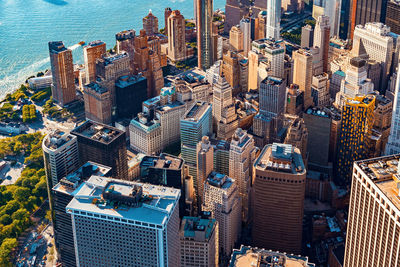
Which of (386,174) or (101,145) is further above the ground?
(386,174)

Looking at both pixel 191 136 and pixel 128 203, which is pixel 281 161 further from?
pixel 128 203

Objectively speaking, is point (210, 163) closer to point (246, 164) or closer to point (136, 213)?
point (246, 164)

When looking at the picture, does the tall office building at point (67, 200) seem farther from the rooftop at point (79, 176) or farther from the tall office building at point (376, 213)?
the tall office building at point (376, 213)

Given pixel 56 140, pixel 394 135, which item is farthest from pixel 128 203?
pixel 394 135

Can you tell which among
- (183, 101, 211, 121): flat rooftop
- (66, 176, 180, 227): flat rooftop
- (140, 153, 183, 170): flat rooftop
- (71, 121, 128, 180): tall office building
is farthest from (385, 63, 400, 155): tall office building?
(66, 176, 180, 227): flat rooftop

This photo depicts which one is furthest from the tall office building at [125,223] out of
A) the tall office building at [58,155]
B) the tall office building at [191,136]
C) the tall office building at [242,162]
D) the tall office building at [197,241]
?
the tall office building at [191,136]
